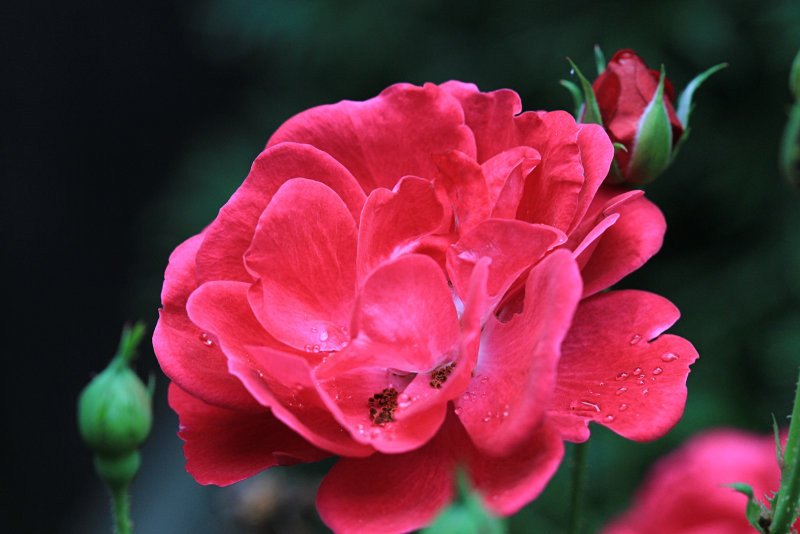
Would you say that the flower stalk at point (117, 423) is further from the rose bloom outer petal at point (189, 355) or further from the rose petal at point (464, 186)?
the rose petal at point (464, 186)

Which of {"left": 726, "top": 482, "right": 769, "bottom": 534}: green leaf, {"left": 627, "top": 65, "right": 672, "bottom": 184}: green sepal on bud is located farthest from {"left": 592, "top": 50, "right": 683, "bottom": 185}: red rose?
{"left": 726, "top": 482, "right": 769, "bottom": 534}: green leaf

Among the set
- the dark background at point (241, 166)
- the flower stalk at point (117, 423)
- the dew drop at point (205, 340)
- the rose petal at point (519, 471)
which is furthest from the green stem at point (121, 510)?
the dark background at point (241, 166)

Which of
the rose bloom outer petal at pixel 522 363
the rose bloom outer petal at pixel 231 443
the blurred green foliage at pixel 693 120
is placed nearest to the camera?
the rose bloom outer petal at pixel 522 363

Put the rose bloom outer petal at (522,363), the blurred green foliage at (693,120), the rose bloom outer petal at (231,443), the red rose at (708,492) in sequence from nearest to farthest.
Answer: the rose bloom outer petal at (522,363) < the rose bloom outer petal at (231,443) < the red rose at (708,492) < the blurred green foliage at (693,120)

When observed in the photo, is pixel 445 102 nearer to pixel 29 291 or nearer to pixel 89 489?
pixel 29 291

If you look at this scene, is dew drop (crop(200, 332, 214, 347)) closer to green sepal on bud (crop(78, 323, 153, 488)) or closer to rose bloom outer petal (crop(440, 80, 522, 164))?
green sepal on bud (crop(78, 323, 153, 488))

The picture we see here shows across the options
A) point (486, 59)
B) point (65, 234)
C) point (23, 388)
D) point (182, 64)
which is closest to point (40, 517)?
point (23, 388)

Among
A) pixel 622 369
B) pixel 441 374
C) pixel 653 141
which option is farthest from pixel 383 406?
pixel 653 141
